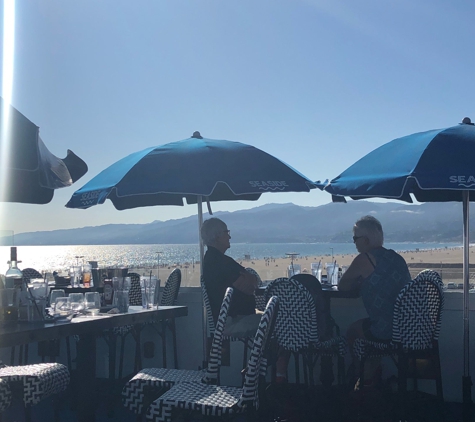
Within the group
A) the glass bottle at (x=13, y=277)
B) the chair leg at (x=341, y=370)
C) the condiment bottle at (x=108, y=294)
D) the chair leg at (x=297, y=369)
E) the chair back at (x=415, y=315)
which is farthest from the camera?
the chair leg at (x=297, y=369)

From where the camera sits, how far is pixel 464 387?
457 cm

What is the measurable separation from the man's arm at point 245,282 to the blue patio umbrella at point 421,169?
3.02 ft

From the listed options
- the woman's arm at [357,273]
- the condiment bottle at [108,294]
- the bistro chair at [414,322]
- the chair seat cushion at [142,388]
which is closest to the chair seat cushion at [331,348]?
the bistro chair at [414,322]

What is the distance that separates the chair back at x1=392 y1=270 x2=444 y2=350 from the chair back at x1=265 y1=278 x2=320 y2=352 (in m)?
0.61

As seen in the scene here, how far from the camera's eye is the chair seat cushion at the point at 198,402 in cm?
292

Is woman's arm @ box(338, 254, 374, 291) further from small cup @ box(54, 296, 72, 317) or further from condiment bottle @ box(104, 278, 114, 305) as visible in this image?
small cup @ box(54, 296, 72, 317)

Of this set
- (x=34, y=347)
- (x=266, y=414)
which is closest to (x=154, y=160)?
(x=266, y=414)

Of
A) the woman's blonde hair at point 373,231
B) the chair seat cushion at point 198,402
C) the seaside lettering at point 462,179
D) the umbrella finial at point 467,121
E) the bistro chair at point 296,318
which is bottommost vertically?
the chair seat cushion at point 198,402

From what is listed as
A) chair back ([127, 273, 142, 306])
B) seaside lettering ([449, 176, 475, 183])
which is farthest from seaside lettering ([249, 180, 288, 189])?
chair back ([127, 273, 142, 306])

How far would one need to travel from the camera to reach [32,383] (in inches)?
141

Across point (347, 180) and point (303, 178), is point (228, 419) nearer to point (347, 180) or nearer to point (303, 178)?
point (347, 180)

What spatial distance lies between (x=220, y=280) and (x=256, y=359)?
1.81 metres

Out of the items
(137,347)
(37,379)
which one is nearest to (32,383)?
(37,379)

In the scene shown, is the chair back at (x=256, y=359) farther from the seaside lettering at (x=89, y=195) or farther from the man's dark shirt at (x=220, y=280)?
the seaside lettering at (x=89, y=195)
